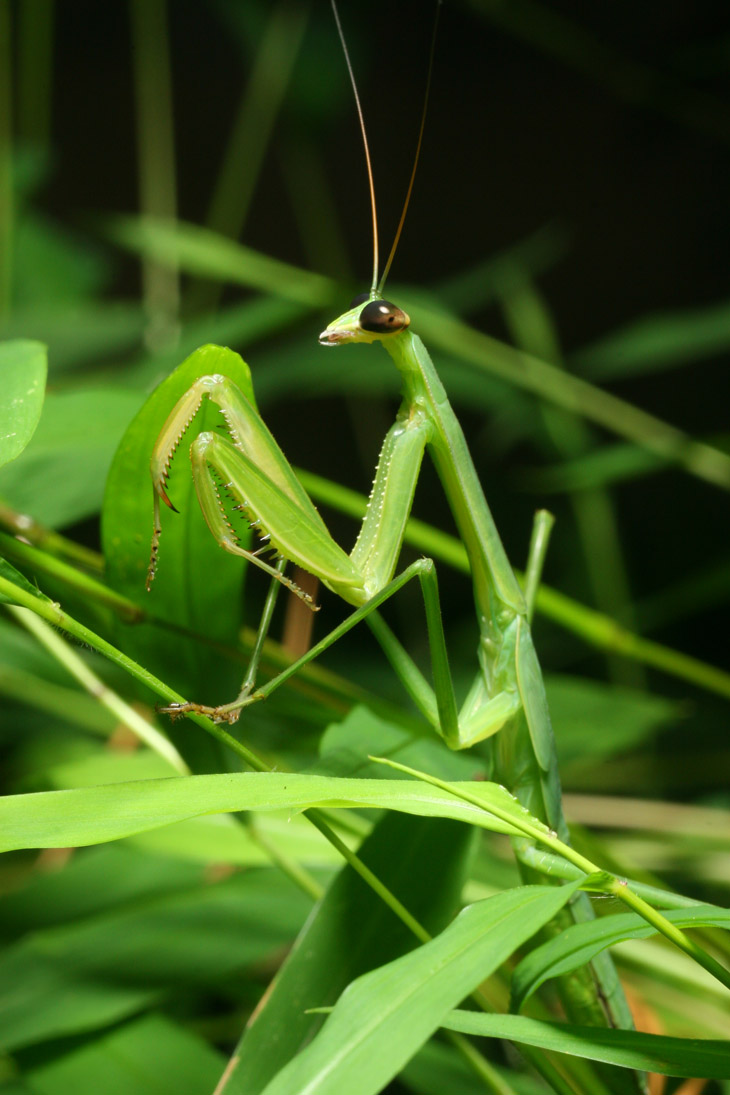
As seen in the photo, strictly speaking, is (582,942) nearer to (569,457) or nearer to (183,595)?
(183,595)

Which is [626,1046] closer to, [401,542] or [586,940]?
[586,940]

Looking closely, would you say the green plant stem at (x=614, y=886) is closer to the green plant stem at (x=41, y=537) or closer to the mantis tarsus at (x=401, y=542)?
the mantis tarsus at (x=401, y=542)

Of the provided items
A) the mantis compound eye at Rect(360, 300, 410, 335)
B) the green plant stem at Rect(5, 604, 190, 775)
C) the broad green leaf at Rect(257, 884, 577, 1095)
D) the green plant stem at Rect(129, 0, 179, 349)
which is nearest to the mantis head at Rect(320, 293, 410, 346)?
the mantis compound eye at Rect(360, 300, 410, 335)

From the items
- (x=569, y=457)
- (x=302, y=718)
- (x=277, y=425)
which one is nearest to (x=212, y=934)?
(x=302, y=718)

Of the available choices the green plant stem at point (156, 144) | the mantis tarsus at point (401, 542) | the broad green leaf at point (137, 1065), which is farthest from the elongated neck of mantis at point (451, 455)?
the green plant stem at point (156, 144)

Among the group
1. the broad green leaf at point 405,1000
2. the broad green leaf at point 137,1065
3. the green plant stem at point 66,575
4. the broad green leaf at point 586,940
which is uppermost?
the green plant stem at point 66,575

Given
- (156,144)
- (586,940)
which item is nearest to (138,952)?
(586,940)

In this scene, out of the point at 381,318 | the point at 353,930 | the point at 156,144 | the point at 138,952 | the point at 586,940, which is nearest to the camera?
the point at 586,940
